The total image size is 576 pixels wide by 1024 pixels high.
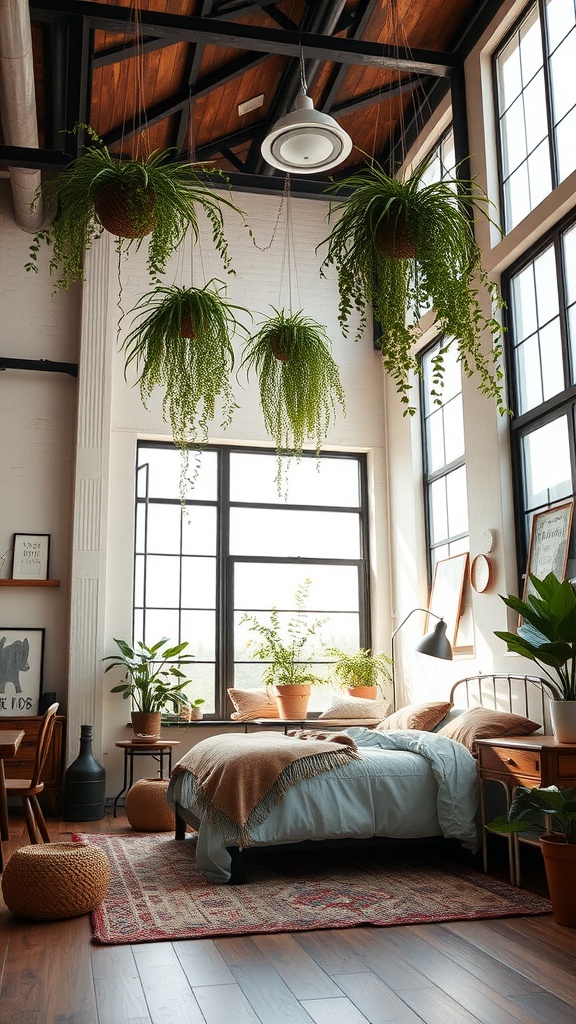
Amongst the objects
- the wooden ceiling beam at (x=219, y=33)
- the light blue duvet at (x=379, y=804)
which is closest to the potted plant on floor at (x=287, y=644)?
the light blue duvet at (x=379, y=804)

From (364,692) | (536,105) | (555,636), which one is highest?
(536,105)

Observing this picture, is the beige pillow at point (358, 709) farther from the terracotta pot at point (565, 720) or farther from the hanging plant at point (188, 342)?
the hanging plant at point (188, 342)

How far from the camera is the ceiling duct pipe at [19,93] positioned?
210 inches

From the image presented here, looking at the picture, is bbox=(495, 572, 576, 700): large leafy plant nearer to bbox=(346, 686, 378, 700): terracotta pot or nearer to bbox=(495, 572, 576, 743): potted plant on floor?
bbox=(495, 572, 576, 743): potted plant on floor

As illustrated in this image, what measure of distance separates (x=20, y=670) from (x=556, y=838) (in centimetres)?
484

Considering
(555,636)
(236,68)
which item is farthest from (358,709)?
(236,68)

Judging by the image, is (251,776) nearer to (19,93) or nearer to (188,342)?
(188,342)

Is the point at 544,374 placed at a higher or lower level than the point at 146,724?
higher

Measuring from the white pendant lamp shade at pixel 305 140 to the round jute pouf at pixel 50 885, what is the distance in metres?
3.22

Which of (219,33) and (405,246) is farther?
(219,33)

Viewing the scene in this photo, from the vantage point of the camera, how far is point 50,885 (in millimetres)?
3570

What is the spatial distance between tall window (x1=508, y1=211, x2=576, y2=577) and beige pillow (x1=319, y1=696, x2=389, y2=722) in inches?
77.8

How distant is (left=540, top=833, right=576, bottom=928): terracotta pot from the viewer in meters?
3.46

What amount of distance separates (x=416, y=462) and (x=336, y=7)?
3403 millimetres
